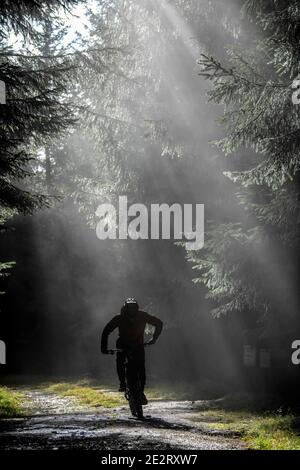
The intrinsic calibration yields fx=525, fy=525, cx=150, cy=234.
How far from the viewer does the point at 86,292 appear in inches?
1033

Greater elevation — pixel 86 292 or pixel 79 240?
pixel 79 240

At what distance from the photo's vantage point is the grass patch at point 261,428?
22.6 feet

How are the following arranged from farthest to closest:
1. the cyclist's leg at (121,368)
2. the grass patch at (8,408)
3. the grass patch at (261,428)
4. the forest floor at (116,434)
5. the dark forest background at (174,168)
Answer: the grass patch at (8,408)
the dark forest background at (174,168)
the cyclist's leg at (121,368)
the grass patch at (261,428)
the forest floor at (116,434)

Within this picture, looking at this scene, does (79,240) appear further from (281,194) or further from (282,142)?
(282,142)

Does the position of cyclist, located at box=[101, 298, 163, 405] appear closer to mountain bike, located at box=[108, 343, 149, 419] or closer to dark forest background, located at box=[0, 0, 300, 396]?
mountain bike, located at box=[108, 343, 149, 419]

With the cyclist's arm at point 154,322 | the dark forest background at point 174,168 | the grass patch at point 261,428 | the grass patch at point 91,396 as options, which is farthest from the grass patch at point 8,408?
the grass patch at point 261,428

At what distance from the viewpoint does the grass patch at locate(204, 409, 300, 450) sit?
271 inches

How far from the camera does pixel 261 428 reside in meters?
8.25

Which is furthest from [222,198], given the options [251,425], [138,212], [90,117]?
A: [251,425]

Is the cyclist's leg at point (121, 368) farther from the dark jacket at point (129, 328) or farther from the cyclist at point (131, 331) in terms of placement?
the dark jacket at point (129, 328)

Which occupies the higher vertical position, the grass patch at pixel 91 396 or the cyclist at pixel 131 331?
the cyclist at pixel 131 331

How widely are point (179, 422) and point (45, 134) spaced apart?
591 cm

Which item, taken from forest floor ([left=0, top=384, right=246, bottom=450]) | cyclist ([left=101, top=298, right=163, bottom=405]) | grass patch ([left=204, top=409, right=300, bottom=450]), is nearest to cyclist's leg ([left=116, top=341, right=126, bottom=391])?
cyclist ([left=101, top=298, right=163, bottom=405])

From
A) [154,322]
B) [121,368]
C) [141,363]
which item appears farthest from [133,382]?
[154,322]
